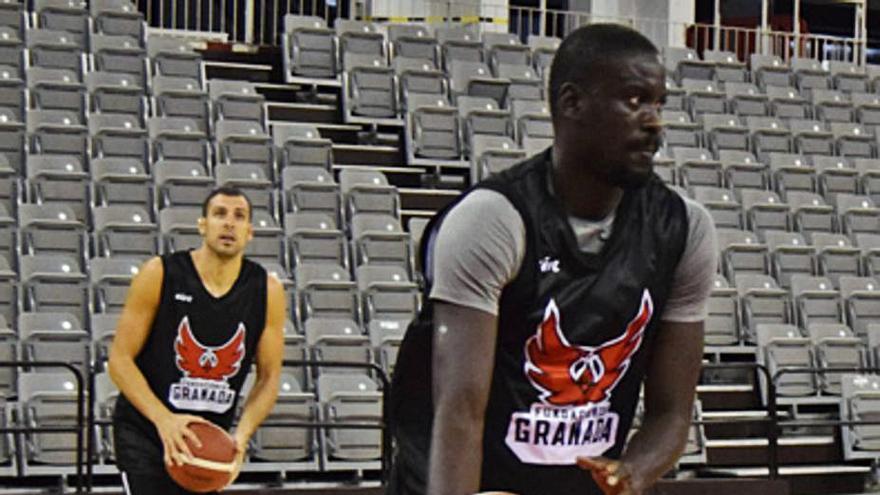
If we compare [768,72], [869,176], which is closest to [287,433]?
[869,176]

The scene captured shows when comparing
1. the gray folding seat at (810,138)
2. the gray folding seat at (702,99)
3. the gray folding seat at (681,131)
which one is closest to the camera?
the gray folding seat at (681,131)

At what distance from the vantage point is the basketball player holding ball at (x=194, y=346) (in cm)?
622

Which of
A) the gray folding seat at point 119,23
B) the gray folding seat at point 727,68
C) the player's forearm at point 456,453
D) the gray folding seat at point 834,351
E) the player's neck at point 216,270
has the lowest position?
the gray folding seat at point 834,351

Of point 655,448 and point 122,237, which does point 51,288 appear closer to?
point 122,237

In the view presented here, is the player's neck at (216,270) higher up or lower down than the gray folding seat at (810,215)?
lower down

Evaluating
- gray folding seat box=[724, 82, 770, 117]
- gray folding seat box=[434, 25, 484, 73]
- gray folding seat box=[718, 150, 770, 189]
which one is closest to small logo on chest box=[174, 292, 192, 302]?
gray folding seat box=[718, 150, 770, 189]

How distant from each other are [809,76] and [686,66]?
1493 mm

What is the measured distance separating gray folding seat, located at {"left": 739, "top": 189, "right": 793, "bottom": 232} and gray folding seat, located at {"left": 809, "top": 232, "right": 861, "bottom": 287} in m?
0.28

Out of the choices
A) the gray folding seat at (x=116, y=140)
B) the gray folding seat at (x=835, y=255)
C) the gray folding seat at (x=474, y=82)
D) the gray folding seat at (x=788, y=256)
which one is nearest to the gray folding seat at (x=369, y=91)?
the gray folding seat at (x=474, y=82)

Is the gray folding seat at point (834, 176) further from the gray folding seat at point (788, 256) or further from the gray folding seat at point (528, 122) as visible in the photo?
the gray folding seat at point (528, 122)

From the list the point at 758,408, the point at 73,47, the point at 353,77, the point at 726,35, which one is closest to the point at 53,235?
the point at 73,47

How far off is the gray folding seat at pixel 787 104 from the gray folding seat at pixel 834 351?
4178 mm

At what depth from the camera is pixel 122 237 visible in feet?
38.8

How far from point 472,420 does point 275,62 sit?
13708mm
